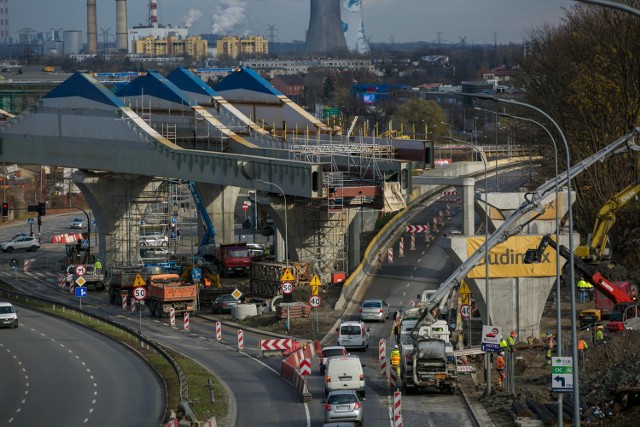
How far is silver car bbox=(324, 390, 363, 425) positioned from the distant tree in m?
39.8

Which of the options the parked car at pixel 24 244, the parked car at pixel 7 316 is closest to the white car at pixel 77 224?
the parked car at pixel 24 244

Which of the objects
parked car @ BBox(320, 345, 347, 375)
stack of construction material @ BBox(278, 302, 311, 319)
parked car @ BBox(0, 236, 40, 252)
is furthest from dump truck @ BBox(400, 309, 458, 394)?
parked car @ BBox(0, 236, 40, 252)

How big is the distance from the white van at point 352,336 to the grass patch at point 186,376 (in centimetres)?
601

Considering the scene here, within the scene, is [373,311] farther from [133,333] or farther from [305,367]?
[305,367]

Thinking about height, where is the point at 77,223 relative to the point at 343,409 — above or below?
above

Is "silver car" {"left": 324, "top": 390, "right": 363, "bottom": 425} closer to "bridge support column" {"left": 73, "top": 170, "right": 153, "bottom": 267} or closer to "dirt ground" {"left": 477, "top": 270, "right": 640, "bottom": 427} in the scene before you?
"dirt ground" {"left": 477, "top": 270, "right": 640, "bottom": 427}

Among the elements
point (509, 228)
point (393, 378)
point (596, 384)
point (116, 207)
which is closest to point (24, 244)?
point (116, 207)

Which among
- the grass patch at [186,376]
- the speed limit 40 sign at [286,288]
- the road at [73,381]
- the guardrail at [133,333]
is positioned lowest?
the road at [73,381]

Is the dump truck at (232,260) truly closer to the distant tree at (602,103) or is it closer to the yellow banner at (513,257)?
the distant tree at (602,103)

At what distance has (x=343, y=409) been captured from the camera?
3616 cm

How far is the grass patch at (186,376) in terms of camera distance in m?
38.9

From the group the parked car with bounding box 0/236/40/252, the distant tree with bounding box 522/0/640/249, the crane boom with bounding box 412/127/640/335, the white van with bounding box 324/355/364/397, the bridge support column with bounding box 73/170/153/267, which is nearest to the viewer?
the white van with bounding box 324/355/364/397

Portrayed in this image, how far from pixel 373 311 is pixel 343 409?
23741 mm

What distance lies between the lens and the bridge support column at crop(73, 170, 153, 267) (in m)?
88.8
